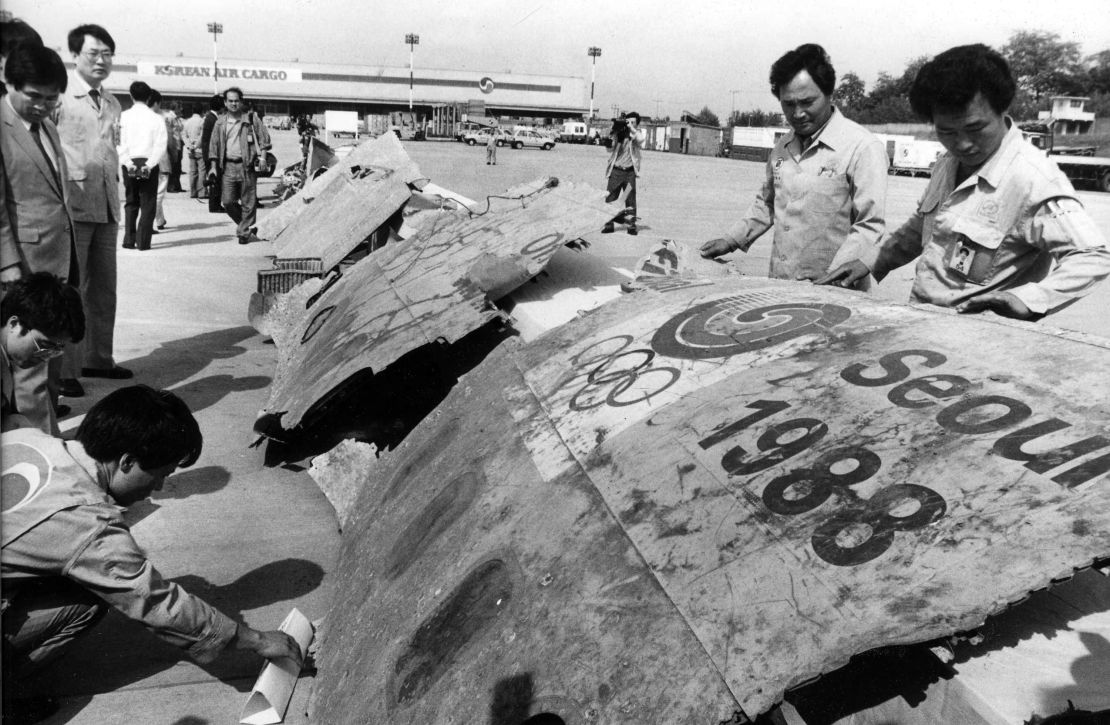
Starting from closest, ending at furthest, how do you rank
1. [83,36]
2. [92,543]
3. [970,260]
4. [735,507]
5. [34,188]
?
[735,507] → [92,543] → [970,260] → [34,188] → [83,36]

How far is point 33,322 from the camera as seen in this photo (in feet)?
11.6

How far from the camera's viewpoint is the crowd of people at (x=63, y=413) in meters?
2.68

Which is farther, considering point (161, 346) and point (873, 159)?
point (161, 346)

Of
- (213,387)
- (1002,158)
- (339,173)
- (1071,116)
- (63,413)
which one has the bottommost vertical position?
(213,387)

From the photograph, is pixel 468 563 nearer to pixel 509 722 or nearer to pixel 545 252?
pixel 509 722

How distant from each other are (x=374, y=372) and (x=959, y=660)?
9.20ft

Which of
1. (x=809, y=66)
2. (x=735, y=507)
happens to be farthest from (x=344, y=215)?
(x=735, y=507)

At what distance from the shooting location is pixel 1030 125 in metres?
30.9

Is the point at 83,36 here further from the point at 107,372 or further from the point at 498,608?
the point at 498,608

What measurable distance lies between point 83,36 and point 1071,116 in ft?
128

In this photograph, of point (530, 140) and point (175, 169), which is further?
point (530, 140)

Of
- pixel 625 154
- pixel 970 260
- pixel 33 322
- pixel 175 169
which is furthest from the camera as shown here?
pixel 175 169

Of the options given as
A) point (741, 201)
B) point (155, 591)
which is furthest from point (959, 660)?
point (741, 201)

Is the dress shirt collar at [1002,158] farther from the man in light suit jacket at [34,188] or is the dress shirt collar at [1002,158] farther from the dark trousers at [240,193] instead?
the dark trousers at [240,193]
